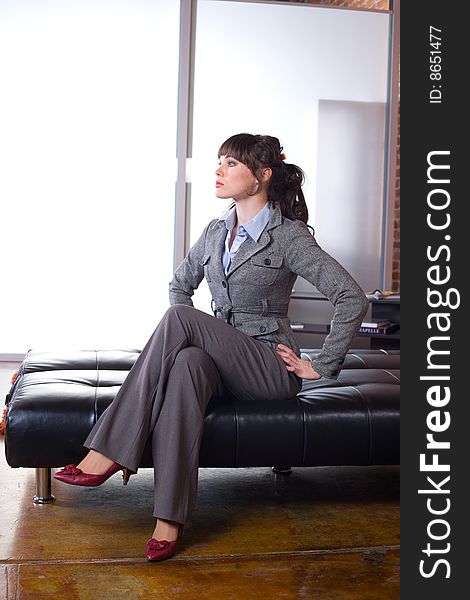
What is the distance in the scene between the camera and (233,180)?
9.38 feet

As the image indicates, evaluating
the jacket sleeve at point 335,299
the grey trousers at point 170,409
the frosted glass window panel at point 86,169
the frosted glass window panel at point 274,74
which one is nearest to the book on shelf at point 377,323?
the frosted glass window panel at point 274,74

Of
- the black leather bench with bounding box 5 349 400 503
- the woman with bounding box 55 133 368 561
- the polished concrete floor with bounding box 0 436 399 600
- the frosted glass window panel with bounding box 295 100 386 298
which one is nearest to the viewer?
the polished concrete floor with bounding box 0 436 399 600

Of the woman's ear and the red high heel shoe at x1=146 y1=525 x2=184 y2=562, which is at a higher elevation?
the woman's ear

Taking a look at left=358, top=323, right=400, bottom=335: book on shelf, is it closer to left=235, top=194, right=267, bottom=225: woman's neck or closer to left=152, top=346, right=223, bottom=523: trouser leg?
left=235, top=194, right=267, bottom=225: woman's neck

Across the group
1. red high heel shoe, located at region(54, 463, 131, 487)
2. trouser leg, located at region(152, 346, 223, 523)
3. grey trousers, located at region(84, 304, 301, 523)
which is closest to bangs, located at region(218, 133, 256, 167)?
grey trousers, located at region(84, 304, 301, 523)

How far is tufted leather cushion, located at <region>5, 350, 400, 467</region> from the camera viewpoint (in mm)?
2584

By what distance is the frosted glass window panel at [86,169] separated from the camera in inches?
219

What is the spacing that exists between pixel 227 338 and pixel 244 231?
392 mm

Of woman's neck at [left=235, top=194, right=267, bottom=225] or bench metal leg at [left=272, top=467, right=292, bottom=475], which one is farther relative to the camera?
bench metal leg at [left=272, top=467, right=292, bottom=475]

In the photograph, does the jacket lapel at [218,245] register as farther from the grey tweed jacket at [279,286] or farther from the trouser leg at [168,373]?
the trouser leg at [168,373]

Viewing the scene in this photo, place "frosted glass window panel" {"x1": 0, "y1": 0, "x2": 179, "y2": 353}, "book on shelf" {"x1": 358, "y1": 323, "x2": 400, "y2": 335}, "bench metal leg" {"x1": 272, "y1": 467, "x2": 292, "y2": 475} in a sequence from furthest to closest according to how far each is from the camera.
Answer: "frosted glass window panel" {"x1": 0, "y1": 0, "x2": 179, "y2": 353}
"book on shelf" {"x1": 358, "y1": 323, "x2": 400, "y2": 335}
"bench metal leg" {"x1": 272, "y1": 467, "x2": 292, "y2": 475}

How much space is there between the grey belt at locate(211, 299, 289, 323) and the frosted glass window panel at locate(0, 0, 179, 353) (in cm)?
293

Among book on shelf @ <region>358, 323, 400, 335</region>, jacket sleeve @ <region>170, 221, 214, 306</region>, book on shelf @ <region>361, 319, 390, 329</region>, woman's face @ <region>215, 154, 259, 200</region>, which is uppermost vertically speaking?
woman's face @ <region>215, 154, 259, 200</region>

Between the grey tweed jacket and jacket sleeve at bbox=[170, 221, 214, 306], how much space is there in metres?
0.15
